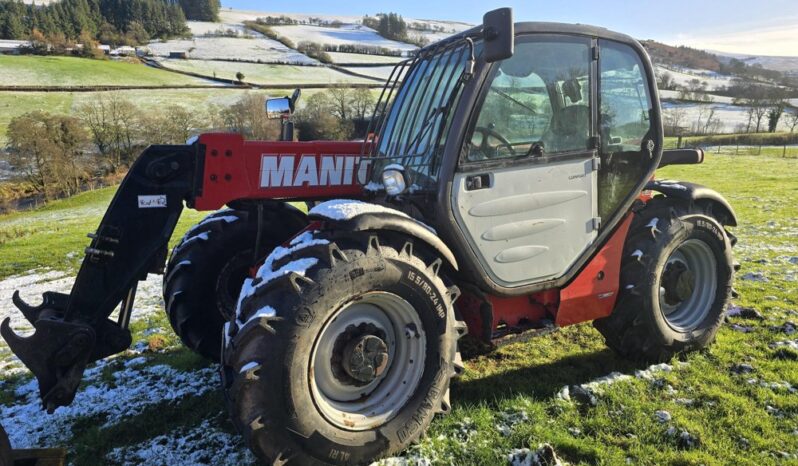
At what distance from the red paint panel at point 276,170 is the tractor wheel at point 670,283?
90.9 inches

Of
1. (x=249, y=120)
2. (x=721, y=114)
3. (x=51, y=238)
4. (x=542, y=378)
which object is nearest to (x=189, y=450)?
(x=542, y=378)

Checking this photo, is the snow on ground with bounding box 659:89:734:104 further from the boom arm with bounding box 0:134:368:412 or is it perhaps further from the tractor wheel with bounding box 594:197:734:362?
the boom arm with bounding box 0:134:368:412

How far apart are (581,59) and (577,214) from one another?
113 cm

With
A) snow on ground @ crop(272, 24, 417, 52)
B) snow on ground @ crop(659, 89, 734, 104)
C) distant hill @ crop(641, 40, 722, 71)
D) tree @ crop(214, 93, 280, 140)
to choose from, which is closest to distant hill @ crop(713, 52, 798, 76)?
distant hill @ crop(641, 40, 722, 71)

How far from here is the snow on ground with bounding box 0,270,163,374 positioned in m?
4.96

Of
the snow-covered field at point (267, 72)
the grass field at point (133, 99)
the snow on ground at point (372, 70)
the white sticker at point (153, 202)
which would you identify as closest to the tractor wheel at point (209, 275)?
the white sticker at point (153, 202)

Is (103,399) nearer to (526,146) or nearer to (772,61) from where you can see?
(526,146)

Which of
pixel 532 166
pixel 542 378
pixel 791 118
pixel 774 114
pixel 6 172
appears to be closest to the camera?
pixel 532 166

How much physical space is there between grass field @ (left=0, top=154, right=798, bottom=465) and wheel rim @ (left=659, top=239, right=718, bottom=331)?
343 millimetres

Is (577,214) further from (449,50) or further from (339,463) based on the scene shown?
(339,463)

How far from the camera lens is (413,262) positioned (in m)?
3.02

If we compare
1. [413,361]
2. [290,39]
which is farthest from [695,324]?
[290,39]

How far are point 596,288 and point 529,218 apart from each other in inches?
36.8

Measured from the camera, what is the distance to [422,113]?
3.78m
